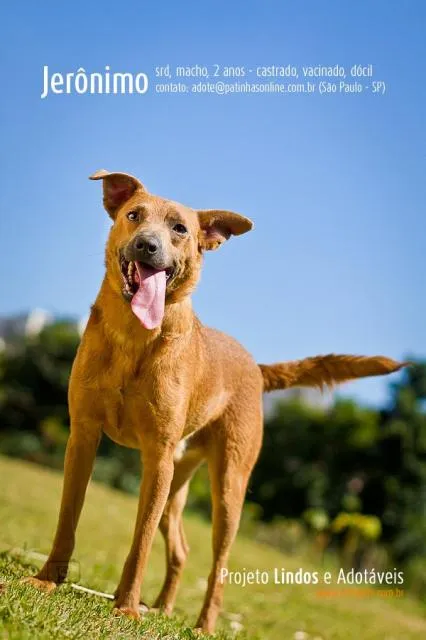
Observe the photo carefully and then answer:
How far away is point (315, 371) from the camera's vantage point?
6891 millimetres

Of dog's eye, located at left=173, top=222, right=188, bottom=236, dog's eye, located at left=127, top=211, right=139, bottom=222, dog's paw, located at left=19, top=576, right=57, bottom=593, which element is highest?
dog's eye, located at left=127, top=211, right=139, bottom=222

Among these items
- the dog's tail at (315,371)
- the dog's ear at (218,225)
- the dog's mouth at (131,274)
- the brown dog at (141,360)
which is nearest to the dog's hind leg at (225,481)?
the brown dog at (141,360)

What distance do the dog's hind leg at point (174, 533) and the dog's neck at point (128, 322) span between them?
145 centimetres

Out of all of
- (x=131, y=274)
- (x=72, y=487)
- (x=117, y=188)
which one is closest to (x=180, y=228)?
(x=131, y=274)

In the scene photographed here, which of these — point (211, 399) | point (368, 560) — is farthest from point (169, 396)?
point (368, 560)

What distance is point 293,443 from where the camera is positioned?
67.9 ft

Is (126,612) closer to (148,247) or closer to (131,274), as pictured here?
(131,274)

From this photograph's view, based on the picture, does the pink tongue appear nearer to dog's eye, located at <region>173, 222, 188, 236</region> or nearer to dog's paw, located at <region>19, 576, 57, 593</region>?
dog's eye, located at <region>173, 222, 188, 236</region>

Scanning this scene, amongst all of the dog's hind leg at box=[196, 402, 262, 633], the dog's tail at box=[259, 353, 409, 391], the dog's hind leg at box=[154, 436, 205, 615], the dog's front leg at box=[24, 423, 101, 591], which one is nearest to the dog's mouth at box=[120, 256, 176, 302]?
the dog's front leg at box=[24, 423, 101, 591]

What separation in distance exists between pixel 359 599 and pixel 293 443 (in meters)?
7.01

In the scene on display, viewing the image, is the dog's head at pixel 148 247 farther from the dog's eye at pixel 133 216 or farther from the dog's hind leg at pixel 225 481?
the dog's hind leg at pixel 225 481

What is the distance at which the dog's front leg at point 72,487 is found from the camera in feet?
16.7

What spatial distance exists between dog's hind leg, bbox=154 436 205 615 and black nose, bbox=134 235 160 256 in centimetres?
210

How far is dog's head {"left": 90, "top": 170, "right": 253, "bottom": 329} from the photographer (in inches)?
187
